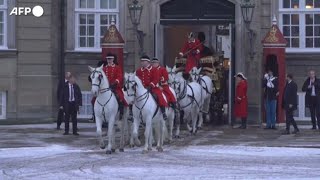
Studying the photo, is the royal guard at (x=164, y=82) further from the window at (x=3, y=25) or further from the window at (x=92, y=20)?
the window at (x=3, y=25)

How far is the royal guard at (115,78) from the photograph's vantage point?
18500 millimetres

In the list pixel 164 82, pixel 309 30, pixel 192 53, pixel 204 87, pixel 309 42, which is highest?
pixel 309 30

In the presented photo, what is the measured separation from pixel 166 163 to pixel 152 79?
2757 mm

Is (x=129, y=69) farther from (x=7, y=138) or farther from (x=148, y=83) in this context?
(x=148, y=83)

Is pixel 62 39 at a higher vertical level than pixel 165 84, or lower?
higher

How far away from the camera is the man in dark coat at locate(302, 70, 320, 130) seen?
2453 cm

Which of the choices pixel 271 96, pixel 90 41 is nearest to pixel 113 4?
pixel 90 41

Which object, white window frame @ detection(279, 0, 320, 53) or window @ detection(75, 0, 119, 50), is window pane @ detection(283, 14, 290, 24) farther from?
window @ detection(75, 0, 119, 50)

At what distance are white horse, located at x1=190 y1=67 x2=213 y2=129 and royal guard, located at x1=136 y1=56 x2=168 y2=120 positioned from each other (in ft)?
18.4

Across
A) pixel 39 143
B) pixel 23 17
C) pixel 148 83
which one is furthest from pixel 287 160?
pixel 23 17

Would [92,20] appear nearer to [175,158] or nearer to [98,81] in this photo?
[98,81]

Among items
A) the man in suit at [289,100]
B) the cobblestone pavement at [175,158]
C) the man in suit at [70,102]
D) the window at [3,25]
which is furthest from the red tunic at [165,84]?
the window at [3,25]

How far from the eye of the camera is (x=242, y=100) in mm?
25453

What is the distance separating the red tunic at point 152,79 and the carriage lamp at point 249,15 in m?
7.81
